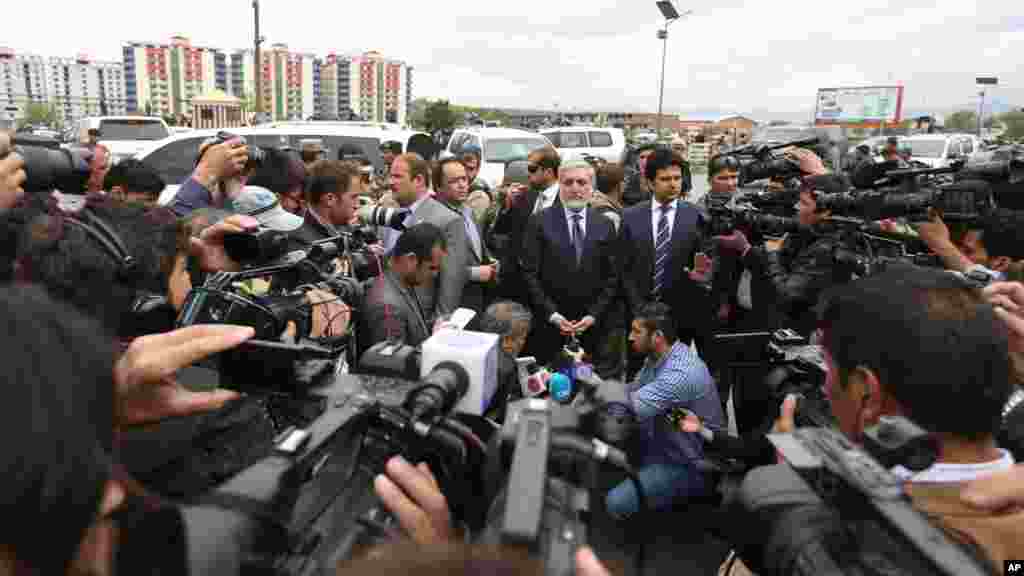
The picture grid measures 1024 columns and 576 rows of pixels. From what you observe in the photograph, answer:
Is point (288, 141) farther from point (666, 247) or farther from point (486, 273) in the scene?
point (666, 247)

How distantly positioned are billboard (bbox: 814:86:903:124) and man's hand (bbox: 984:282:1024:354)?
41.4 metres

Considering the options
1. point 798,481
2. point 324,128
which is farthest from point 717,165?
point 324,128

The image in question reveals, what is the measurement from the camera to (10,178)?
5.16ft

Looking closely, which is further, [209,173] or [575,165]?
[575,165]

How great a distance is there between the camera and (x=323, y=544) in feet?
3.48

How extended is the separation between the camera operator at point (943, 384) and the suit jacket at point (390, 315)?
175 cm

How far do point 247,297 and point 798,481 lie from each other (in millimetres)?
1354

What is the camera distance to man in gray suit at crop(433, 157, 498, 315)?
394 cm

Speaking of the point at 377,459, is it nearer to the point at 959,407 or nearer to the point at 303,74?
the point at 959,407

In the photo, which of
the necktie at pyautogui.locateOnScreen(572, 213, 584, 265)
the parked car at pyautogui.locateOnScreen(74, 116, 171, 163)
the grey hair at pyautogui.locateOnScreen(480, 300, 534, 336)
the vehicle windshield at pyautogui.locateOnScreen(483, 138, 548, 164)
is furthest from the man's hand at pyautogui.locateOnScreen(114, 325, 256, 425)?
the parked car at pyautogui.locateOnScreen(74, 116, 171, 163)

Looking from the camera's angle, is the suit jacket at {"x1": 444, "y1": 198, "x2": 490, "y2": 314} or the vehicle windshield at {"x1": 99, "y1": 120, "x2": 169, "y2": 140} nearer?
the suit jacket at {"x1": 444, "y1": 198, "x2": 490, "y2": 314}

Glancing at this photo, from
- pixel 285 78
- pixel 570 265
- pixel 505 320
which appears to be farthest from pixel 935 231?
pixel 285 78

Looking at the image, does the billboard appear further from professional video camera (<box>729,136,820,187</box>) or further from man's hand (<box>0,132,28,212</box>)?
man's hand (<box>0,132,28,212</box>)

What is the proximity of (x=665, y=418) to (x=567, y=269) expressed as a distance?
129 cm
